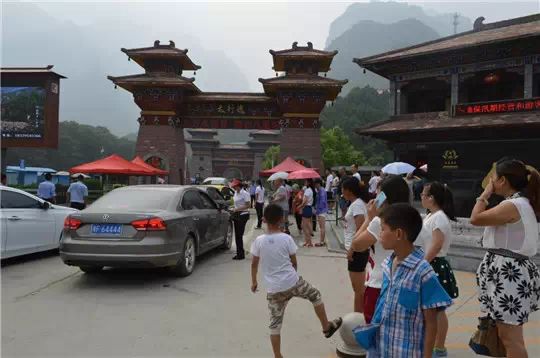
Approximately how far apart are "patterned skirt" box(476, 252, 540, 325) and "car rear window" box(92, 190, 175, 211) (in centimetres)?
476

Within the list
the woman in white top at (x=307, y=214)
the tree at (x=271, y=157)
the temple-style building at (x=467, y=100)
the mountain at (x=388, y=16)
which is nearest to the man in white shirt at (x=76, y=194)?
the woman in white top at (x=307, y=214)

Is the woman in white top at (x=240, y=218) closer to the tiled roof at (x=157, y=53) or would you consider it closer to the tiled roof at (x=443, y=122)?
the tiled roof at (x=443, y=122)

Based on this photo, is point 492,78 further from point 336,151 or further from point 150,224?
point 336,151

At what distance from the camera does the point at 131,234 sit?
602 centimetres

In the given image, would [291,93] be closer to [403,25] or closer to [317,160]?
[317,160]

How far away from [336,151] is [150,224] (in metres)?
43.8

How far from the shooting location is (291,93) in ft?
76.6

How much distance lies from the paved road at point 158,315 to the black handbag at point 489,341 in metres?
0.97

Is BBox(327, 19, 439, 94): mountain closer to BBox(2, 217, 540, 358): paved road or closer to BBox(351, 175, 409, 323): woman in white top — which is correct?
BBox(2, 217, 540, 358): paved road

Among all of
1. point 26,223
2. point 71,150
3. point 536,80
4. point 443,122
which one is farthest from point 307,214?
point 71,150

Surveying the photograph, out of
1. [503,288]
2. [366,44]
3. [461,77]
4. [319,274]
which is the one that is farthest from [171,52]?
[366,44]

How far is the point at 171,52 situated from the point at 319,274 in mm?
20102

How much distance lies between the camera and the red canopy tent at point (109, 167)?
15086 mm

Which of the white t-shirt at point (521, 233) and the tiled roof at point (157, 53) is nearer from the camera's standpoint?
the white t-shirt at point (521, 233)
